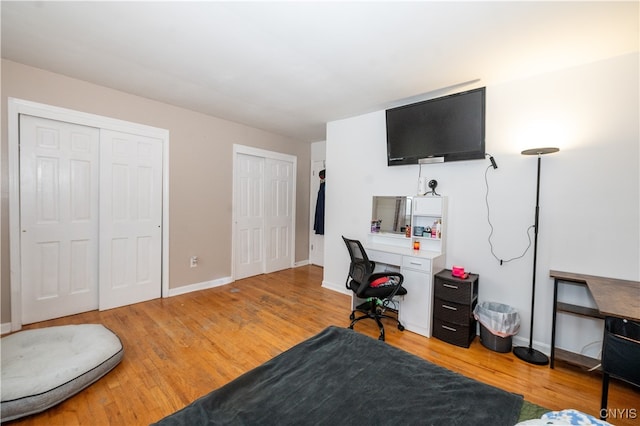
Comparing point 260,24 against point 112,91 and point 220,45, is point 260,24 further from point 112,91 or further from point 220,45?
point 112,91

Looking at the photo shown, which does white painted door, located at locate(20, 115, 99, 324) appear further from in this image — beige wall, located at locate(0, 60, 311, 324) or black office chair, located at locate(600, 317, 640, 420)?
black office chair, located at locate(600, 317, 640, 420)

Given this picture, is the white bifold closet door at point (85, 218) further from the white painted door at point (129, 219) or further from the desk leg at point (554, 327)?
the desk leg at point (554, 327)

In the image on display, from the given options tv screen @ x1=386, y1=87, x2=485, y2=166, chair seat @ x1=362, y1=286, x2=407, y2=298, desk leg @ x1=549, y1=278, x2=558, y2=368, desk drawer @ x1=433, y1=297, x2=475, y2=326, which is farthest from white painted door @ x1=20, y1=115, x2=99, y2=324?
desk leg @ x1=549, y1=278, x2=558, y2=368

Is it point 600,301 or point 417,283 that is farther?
point 417,283

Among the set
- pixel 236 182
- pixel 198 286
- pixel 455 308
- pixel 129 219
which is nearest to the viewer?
pixel 455 308

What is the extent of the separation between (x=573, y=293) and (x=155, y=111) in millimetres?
4925

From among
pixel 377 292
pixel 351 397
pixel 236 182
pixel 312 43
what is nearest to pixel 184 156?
pixel 236 182

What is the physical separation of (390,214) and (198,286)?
2.94 metres

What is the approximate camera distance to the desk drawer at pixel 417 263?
9.23 feet

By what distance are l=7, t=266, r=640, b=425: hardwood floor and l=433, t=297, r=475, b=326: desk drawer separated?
0.81 feet

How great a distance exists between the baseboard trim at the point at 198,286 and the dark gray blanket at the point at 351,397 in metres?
2.92

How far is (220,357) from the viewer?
7.65ft

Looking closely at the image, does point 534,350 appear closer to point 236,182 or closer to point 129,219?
point 236,182

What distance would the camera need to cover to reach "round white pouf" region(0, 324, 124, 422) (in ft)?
5.36
